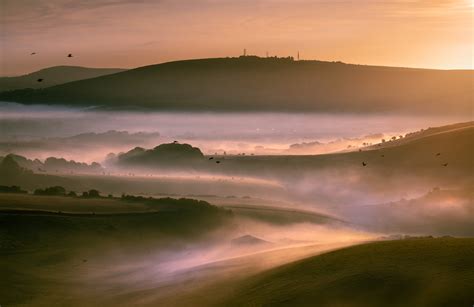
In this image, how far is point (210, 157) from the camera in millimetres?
75562

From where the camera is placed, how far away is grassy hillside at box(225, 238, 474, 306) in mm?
20656

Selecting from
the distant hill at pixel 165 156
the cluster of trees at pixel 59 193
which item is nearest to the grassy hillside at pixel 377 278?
the cluster of trees at pixel 59 193

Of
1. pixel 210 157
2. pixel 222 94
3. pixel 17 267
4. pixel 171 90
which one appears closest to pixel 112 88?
pixel 171 90

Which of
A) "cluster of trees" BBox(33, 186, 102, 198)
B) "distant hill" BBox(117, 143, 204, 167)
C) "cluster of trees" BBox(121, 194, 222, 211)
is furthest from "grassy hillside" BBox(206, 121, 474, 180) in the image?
"cluster of trees" BBox(33, 186, 102, 198)

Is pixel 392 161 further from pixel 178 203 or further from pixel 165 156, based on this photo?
pixel 178 203

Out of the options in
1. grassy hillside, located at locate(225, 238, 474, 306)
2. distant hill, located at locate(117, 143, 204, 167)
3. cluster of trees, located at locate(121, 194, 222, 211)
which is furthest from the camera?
distant hill, located at locate(117, 143, 204, 167)

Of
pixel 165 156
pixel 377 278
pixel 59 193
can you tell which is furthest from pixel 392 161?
pixel 377 278

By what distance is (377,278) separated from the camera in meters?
22.0

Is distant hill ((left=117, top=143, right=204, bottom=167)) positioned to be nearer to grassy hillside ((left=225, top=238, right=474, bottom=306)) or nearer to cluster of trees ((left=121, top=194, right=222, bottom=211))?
cluster of trees ((left=121, top=194, right=222, bottom=211))

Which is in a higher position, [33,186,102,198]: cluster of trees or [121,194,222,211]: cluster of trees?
[33,186,102,198]: cluster of trees

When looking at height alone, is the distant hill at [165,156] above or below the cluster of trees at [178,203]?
above

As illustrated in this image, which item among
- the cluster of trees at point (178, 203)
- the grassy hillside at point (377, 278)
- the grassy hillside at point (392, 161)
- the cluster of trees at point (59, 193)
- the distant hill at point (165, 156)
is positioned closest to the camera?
the grassy hillside at point (377, 278)

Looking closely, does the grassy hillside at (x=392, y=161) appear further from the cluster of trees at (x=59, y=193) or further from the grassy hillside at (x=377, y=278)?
the grassy hillside at (x=377, y=278)

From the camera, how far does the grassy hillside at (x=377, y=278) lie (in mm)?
20656
